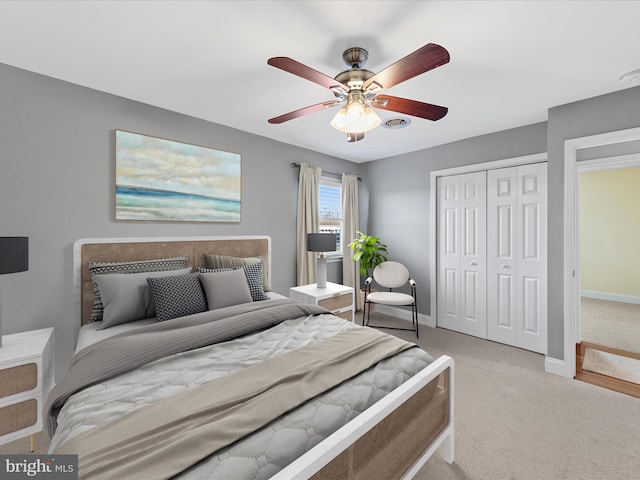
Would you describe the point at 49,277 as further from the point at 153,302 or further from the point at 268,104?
the point at 268,104

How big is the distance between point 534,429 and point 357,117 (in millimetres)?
2484

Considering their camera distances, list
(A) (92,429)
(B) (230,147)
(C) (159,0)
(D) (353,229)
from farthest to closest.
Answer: (D) (353,229) < (B) (230,147) < (C) (159,0) < (A) (92,429)

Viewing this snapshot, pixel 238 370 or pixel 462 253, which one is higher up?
pixel 462 253

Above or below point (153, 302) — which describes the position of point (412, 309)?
below

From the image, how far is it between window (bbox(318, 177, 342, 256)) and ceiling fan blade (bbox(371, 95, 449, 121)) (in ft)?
8.21

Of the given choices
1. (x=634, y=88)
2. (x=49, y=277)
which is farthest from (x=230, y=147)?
(x=634, y=88)

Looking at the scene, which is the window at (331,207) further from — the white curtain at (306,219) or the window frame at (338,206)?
the white curtain at (306,219)

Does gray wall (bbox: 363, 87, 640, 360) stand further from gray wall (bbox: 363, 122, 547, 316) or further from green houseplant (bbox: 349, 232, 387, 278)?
green houseplant (bbox: 349, 232, 387, 278)

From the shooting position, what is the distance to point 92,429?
40.6 inches

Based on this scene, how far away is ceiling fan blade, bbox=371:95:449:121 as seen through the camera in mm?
1897

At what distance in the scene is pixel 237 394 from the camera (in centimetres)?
123

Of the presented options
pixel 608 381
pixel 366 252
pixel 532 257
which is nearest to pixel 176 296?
pixel 366 252

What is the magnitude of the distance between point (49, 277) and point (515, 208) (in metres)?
4.69

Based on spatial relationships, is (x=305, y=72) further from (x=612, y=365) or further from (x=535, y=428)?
(x=612, y=365)
